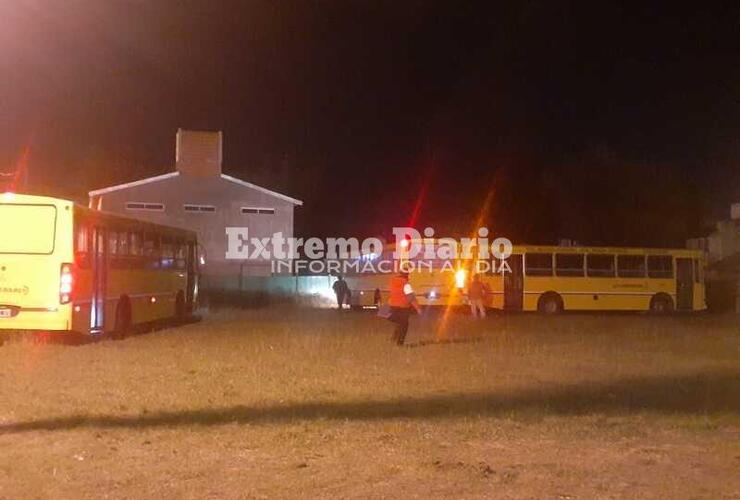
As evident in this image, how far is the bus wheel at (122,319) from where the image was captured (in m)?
21.5

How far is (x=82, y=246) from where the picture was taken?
19.0m

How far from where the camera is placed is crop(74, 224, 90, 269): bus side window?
61.2 ft

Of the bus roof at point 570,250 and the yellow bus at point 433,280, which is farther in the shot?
the bus roof at point 570,250

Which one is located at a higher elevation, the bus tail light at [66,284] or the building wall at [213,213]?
the building wall at [213,213]

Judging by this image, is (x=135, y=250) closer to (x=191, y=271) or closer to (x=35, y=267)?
(x=35, y=267)

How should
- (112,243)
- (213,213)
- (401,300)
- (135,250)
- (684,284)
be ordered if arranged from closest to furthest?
(401,300), (112,243), (135,250), (684,284), (213,213)

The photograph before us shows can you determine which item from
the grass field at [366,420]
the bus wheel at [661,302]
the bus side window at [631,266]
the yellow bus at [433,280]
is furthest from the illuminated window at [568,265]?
the grass field at [366,420]

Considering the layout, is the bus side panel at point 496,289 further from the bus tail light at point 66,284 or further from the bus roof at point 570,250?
the bus tail light at point 66,284

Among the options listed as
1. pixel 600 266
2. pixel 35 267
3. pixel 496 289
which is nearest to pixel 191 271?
pixel 496 289

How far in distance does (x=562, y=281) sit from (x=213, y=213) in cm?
1956

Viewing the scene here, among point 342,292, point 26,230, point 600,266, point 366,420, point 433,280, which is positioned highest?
point 26,230

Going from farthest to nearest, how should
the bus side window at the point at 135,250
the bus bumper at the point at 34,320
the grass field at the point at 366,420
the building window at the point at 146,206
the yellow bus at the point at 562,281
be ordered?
the building window at the point at 146,206, the yellow bus at the point at 562,281, the bus side window at the point at 135,250, the bus bumper at the point at 34,320, the grass field at the point at 366,420

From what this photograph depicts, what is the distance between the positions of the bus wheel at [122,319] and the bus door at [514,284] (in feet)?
54.7

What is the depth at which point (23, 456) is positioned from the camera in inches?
346
